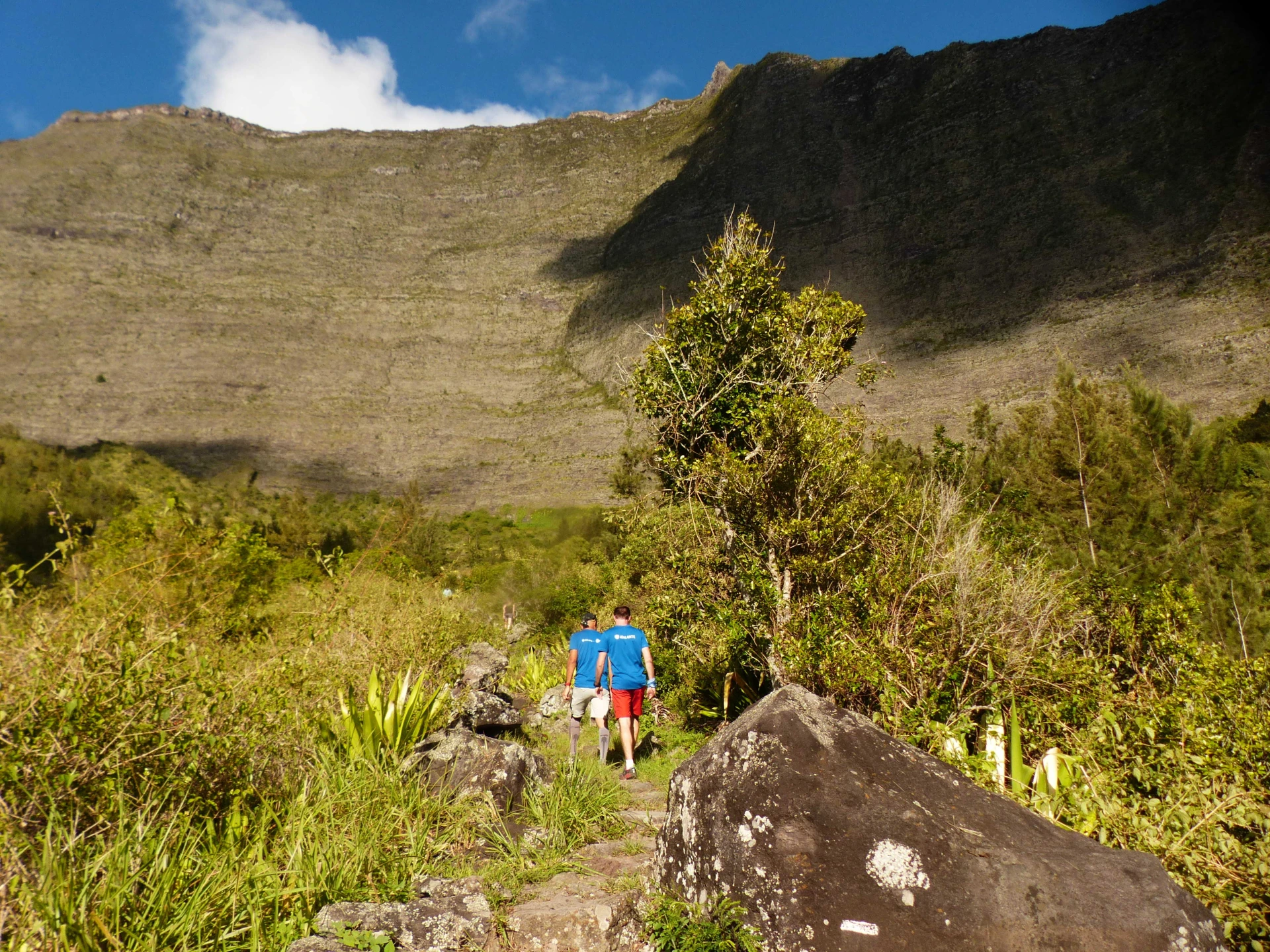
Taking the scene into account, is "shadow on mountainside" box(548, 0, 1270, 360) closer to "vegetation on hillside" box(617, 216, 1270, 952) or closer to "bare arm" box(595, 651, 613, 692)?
"vegetation on hillside" box(617, 216, 1270, 952)

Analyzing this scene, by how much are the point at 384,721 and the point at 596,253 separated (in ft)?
338

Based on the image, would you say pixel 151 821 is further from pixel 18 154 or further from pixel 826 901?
pixel 18 154

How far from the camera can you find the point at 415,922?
3119mm

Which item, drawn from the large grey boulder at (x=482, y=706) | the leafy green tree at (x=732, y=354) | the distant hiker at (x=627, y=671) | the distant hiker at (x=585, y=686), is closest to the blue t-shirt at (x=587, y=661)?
the distant hiker at (x=585, y=686)

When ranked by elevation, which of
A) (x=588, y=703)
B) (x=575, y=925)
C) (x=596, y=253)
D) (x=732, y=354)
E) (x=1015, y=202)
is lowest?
(x=588, y=703)

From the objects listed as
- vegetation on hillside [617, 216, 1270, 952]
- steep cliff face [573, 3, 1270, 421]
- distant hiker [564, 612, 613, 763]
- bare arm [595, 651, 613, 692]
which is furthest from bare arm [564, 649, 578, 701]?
steep cliff face [573, 3, 1270, 421]

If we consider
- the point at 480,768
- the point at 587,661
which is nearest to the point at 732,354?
the point at 587,661

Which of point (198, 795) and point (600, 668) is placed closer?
point (198, 795)

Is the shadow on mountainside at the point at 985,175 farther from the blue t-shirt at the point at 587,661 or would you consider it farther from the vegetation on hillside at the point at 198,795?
the vegetation on hillside at the point at 198,795

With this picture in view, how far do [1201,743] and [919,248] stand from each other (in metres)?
69.3

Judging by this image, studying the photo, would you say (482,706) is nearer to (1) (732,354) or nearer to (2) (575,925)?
(2) (575,925)

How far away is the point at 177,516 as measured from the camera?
36.3 feet

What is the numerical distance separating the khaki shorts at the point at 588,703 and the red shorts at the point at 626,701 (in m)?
0.12

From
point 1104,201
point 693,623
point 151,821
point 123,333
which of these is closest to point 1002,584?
point 693,623
